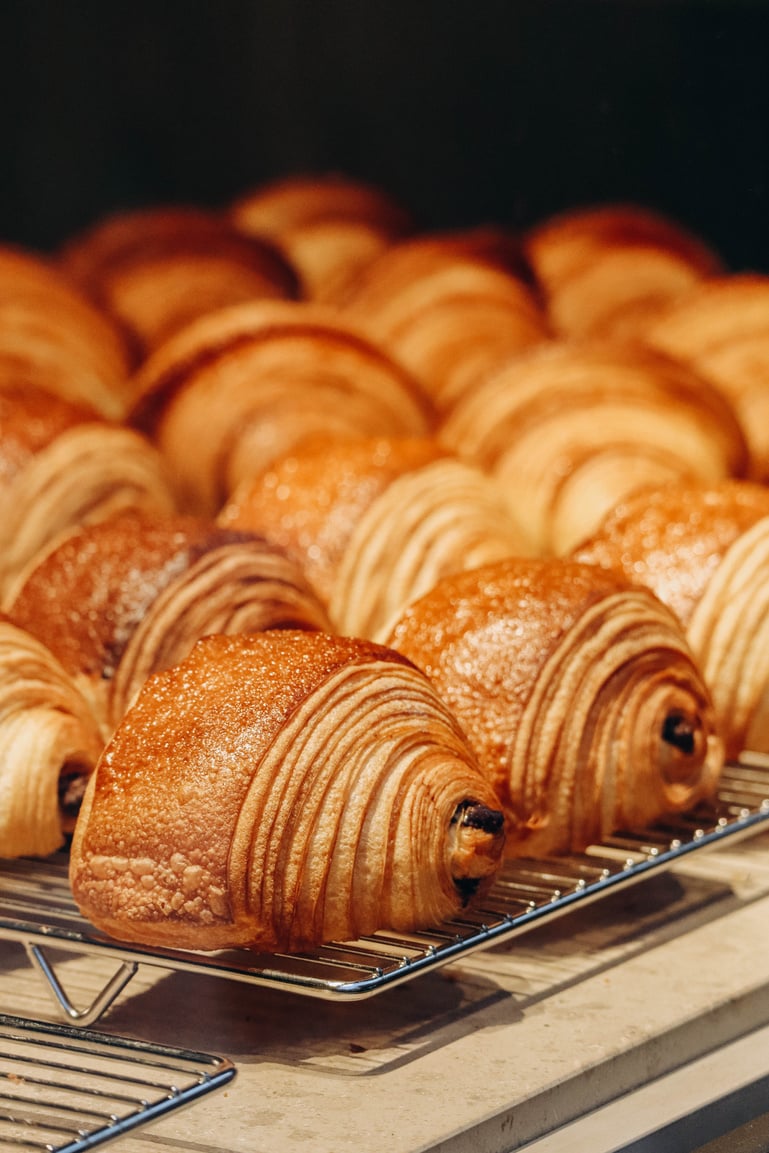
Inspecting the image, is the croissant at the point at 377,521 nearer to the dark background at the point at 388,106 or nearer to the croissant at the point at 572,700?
the croissant at the point at 572,700

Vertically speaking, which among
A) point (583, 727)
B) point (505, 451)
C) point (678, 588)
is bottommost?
point (583, 727)

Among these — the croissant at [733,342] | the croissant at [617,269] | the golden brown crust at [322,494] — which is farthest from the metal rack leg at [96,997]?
the croissant at [617,269]

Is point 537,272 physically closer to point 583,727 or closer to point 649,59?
point 649,59

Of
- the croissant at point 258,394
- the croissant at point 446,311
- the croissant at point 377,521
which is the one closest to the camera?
the croissant at point 377,521

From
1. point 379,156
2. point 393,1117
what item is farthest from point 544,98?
point 393,1117

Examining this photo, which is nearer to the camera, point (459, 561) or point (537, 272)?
point (459, 561)

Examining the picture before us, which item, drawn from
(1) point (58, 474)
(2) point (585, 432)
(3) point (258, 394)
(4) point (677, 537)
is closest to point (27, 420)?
(1) point (58, 474)

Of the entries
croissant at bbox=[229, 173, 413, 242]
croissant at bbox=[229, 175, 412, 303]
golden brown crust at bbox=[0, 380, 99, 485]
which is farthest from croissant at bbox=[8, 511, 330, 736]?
croissant at bbox=[229, 173, 413, 242]

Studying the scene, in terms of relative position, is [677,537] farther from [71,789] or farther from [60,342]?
[60,342]
